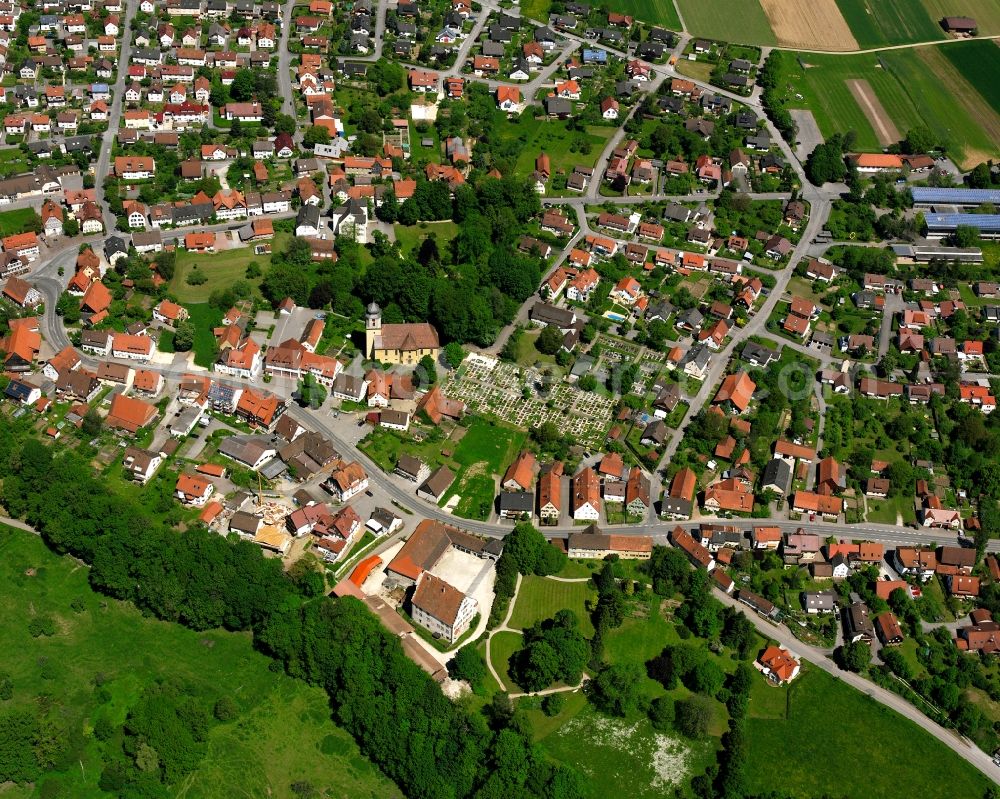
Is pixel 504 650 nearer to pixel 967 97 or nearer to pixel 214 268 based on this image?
pixel 214 268

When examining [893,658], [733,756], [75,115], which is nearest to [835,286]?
[893,658]

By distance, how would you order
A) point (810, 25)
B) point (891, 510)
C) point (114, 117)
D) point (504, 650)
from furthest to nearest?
point (810, 25), point (114, 117), point (891, 510), point (504, 650)

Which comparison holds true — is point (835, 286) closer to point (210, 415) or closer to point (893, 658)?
point (893, 658)

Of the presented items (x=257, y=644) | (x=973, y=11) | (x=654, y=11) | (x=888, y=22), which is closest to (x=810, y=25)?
(x=888, y=22)

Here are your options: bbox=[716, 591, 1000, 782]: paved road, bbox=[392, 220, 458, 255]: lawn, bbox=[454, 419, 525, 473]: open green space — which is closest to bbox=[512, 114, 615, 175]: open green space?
bbox=[392, 220, 458, 255]: lawn

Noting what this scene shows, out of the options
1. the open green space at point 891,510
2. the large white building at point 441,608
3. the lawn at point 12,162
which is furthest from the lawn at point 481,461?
the lawn at point 12,162

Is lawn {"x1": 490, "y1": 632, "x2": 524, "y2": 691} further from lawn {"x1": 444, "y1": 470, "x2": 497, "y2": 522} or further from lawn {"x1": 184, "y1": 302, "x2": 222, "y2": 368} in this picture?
lawn {"x1": 184, "y1": 302, "x2": 222, "y2": 368}

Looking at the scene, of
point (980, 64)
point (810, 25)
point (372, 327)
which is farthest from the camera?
point (810, 25)

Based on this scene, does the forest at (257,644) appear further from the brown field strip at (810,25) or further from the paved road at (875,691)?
the brown field strip at (810,25)
